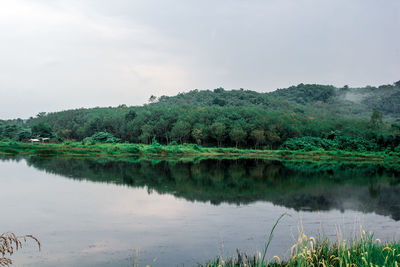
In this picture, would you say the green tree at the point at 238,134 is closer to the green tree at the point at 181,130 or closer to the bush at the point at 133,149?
the green tree at the point at 181,130

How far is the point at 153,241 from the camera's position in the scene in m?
10.0

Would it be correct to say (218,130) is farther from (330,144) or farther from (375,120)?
(375,120)

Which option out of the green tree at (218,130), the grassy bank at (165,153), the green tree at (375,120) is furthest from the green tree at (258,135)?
the green tree at (375,120)

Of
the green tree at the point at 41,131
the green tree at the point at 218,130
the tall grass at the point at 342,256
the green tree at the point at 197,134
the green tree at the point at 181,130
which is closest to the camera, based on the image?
the tall grass at the point at 342,256

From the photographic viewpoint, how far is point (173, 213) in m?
13.6

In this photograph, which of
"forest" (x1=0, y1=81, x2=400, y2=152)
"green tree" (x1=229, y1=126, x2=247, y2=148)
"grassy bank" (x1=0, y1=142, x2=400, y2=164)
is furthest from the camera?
"green tree" (x1=229, y1=126, x2=247, y2=148)

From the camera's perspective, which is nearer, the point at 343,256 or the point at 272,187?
the point at 343,256

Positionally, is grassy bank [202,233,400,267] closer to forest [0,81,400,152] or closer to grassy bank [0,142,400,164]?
grassy bank [0,142,400,164]

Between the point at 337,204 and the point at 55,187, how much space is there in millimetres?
14365

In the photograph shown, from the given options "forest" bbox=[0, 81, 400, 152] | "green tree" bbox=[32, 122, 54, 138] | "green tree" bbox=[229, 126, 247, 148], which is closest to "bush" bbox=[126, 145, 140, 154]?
"forest" bbox=[0, 81, 400, 152]

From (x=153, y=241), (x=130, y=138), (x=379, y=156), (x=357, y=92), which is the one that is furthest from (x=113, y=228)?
(x=357, y=92)

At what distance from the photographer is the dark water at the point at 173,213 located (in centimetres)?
919

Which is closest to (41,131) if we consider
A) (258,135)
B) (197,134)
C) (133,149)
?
(133,149)

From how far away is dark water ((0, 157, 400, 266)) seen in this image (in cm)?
919
